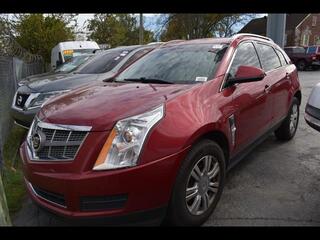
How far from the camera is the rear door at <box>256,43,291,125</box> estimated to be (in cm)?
462

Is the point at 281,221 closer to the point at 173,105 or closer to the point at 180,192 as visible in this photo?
the point at 180,192

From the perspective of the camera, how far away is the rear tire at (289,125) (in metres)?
5.50

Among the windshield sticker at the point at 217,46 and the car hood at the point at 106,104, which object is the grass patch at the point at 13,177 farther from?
the windshield sticker at the point at 217,46

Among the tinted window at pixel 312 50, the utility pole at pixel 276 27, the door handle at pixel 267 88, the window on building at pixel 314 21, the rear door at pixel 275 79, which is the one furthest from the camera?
the window on building at pixel 314 21

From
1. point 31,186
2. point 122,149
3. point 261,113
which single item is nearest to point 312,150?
point 261,113

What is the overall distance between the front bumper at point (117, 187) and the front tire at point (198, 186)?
0.12 meters

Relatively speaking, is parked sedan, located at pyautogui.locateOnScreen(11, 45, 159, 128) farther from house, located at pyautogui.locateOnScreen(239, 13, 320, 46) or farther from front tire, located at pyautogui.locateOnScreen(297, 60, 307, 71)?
house, located at pyautogui.locateOnScreen(239, 13, 320, 46)

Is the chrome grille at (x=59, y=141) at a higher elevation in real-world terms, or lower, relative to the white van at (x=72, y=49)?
higher

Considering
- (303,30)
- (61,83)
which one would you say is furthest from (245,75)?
(303,30)

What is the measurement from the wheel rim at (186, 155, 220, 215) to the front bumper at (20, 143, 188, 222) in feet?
1.06

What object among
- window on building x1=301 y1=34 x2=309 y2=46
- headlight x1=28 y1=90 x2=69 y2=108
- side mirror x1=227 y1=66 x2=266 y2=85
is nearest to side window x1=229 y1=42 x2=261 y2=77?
side mirror x1=227 y1=66 x2=266 y2=85

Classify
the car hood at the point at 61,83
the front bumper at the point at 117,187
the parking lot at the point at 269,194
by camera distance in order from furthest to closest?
the car hood at the point at 61,83 → the parking lot at the point at 269,194 → the front bumper at the point at 117,187

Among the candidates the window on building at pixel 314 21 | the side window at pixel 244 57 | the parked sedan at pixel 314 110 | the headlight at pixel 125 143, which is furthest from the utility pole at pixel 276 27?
the window on building at pixel 314 21

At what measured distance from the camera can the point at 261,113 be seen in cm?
425
